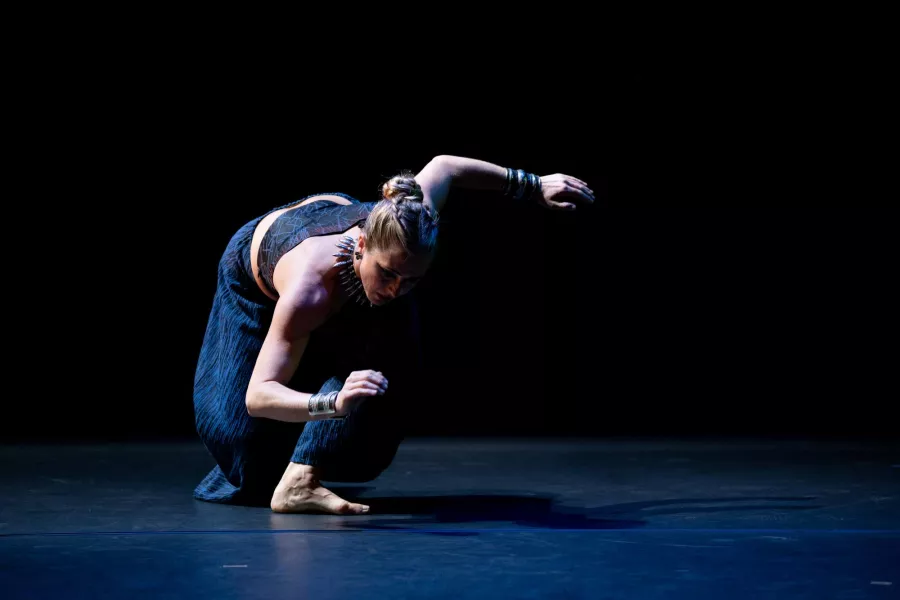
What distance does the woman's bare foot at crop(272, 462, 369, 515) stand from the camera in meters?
2.12

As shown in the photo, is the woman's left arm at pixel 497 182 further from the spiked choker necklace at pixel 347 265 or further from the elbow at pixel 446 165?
the spiked choker necklace at pixel 347 265

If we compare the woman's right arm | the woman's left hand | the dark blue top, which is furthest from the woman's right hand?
the woman's left hand

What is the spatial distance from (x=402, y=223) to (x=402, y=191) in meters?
0.09

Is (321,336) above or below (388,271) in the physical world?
below

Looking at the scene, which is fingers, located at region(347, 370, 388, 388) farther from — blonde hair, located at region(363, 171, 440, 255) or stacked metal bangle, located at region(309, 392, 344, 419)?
blonde hair, located at region(363, 171, 440, 255)

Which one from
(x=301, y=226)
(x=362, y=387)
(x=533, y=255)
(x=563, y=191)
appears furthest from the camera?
(x=533, y=255)

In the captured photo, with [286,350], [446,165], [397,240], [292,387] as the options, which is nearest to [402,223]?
[397,240]

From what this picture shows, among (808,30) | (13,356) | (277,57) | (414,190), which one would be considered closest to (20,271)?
(13,356)

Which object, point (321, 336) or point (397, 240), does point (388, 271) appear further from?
point (321, 336)

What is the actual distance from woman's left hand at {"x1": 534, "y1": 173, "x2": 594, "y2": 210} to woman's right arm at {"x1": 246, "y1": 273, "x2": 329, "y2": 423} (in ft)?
1.70

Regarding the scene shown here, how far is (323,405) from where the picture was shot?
1831mm

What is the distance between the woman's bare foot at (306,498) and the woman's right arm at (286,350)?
27 centimetres

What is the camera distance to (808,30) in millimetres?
3816

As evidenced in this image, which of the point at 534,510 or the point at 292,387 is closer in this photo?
the point at 534,510
